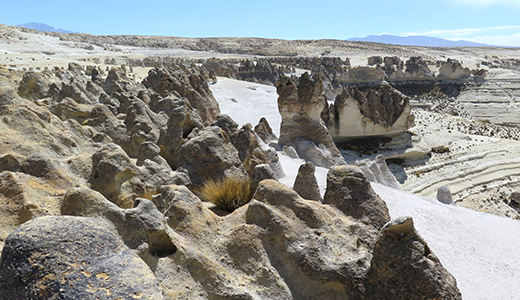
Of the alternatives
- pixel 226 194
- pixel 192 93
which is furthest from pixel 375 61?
pixel 226 194

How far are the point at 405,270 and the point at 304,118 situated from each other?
10.2 m

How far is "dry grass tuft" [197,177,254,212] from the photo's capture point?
14.5ft

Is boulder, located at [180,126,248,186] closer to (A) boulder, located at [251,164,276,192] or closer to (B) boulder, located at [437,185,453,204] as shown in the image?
(A) boulder, located at [251,164,276,192]

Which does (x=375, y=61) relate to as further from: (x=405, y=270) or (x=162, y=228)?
(x=162, y=228)

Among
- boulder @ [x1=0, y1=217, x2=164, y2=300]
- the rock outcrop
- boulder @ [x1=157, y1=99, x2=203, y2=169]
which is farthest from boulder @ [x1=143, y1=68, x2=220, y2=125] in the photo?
boulder @ [x1=0, y1=217, x2=164, y2=300]

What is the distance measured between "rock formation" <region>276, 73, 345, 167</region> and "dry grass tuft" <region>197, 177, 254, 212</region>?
7678mm

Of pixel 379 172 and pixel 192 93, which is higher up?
pixel 192 93

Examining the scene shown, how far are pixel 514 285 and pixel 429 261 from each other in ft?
8.71

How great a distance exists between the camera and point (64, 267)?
165cm

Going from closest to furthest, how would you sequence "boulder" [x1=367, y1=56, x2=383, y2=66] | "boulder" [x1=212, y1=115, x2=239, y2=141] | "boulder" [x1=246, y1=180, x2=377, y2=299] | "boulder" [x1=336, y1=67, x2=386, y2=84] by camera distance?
1. "boulder" [x1=246, y1=180, x2=377, y2=299]
2. "boulder" [x1=212, y1=115, x2=239, y2=141]
3. "boulder" [x1=336, y1=67, x2=386, y2=84]
4. "boulder" [x1=367, y1=56, x2=383, y2=66]

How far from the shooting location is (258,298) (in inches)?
108

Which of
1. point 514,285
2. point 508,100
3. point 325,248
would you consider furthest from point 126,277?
point 508,100

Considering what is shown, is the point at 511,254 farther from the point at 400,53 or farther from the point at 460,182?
the point at 400,53

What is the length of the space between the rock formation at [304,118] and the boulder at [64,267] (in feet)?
34.9
